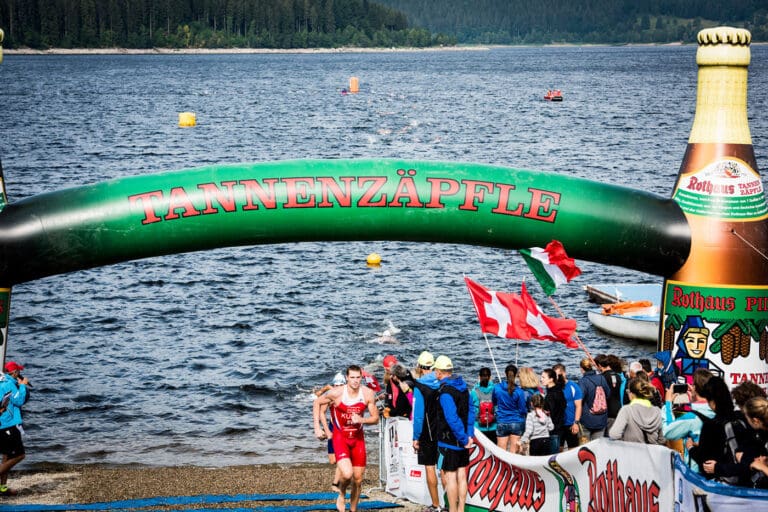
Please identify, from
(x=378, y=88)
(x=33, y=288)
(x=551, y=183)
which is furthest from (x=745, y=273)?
(x=378, y=88)

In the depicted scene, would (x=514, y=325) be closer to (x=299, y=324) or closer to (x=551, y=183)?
(x=551, y=183)

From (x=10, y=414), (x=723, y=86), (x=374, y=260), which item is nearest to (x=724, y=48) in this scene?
(x=723, y=86)

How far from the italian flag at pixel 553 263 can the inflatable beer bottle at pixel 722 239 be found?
1.54 metres

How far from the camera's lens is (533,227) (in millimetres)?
13031

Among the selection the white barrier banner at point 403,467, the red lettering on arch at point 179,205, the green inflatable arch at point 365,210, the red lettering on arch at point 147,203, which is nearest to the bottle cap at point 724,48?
the green inflatable arch at point 365,210

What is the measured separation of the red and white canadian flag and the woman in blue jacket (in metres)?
0.47

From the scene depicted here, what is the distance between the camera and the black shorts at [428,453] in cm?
1129

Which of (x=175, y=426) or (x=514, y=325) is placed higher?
(x=514, y=325)

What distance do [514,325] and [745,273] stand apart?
3.06m

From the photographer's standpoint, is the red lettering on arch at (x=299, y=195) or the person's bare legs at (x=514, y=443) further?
the person's bare legs at (x=514, y=443)

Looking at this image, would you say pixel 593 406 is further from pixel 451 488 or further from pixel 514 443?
pixel 451 488

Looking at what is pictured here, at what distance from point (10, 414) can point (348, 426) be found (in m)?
4.22

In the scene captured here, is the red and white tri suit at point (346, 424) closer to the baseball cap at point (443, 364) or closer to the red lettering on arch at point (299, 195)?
the baseball cap at point (443, 364)

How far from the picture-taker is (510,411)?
12961 mm
